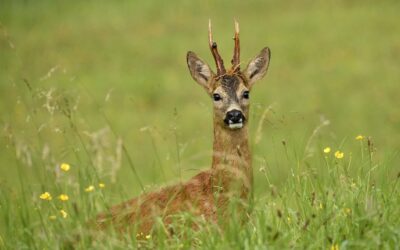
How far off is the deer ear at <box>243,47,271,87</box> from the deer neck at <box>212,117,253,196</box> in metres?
0.64

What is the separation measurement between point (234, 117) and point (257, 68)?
2.84 ft

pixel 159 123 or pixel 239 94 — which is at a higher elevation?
pixel 239 94

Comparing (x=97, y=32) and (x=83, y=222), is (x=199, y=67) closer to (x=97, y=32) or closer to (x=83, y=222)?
(x=83, y=222)

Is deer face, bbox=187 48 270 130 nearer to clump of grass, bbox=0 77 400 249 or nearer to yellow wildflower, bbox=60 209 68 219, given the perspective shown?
clump of grass, bbox=0 77 400 249

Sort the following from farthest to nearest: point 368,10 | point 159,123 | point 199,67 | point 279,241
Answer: point 368,10 < point 159,123 < point 199,67 < point 279,241

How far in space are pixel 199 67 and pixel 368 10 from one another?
16836mm

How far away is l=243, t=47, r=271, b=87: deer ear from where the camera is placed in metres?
7.64

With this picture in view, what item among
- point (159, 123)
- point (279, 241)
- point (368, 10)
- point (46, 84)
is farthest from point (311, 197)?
point (368, 10)

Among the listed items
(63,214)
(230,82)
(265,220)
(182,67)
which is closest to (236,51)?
(230,82)

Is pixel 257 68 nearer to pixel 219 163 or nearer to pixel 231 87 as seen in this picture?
pixel 231 87

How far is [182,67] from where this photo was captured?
72.2 feet

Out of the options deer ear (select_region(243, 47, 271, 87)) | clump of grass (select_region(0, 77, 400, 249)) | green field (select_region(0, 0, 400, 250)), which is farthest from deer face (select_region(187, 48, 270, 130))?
clump of grass (select_region(0, 77, 400, 249))

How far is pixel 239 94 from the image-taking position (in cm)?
725

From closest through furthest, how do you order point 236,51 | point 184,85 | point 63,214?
point 63,214 → point 236,51 → point 184,85
